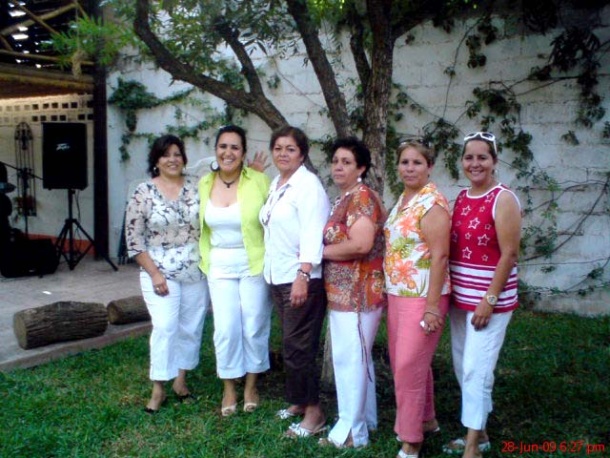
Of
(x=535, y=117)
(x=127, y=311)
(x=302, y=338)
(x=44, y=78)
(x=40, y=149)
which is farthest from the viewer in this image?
(x=40, y=149)

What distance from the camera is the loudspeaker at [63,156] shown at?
859 cm

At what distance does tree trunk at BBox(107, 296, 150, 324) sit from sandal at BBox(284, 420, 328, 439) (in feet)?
9.09

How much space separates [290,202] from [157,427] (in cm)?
157

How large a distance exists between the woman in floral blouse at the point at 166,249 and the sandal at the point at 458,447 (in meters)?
1.75

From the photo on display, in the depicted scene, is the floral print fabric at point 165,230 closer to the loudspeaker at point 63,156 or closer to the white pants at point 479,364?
the white pants at point 479,364

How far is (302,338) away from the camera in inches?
145

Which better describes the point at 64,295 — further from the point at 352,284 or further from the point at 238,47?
the point at 352,284

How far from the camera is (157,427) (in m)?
3.91

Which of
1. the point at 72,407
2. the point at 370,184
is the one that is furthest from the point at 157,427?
the point at 370,184

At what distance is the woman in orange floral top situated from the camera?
11.4 feet

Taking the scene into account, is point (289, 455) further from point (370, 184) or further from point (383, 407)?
point (370, 184)

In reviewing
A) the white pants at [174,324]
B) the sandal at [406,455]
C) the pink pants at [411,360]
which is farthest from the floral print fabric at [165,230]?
the sandal at [406,455]

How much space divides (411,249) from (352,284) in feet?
1.29
